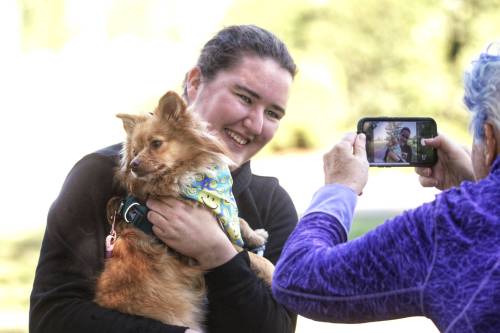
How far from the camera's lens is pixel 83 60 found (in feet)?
62.2

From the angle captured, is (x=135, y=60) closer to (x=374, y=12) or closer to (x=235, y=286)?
(x=374, y=12)

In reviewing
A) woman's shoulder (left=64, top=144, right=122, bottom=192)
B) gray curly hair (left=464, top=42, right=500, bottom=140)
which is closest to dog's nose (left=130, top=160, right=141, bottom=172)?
woman's shoulder (left=64, top=144, right=122, bottom=192)

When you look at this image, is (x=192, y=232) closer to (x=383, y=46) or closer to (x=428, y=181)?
(x=428, y=181)

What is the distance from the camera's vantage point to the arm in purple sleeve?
160 cm

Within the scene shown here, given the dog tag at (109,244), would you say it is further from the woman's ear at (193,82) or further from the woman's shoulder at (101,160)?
the woman's ear at (193,82)

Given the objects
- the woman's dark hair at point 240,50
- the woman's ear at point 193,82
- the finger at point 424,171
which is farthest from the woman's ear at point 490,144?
the woman's ear at point 193,82

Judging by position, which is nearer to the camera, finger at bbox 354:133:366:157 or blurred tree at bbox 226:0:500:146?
finger at bbox 354:133:366:157

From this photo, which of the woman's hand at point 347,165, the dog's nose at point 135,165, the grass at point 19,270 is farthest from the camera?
the grass at point 19,270

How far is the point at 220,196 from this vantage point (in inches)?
103

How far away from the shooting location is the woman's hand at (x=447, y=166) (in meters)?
2.35

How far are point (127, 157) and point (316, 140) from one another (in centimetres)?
1645

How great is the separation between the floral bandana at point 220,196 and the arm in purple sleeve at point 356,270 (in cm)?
80

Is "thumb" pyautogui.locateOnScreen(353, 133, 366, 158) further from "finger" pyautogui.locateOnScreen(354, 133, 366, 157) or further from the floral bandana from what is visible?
the floral bandana

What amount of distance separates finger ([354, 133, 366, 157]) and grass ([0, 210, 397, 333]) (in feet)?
18.8
